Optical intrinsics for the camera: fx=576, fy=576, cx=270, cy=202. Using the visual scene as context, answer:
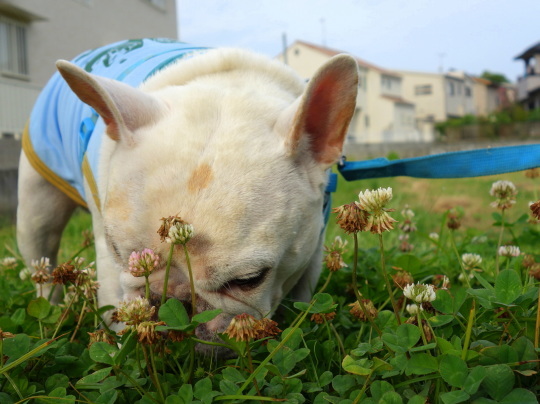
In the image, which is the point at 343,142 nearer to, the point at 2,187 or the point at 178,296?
the point at 178,296

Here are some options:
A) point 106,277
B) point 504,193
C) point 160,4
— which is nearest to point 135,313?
point 106,277

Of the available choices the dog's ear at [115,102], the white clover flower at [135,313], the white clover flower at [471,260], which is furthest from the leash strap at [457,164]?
the white clover flower at [135,313]

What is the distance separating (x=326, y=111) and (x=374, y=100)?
57.6 m

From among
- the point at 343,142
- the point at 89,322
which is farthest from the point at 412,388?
the point at 89,322

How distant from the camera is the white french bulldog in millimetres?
1803

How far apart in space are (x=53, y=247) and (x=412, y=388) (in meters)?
2.61

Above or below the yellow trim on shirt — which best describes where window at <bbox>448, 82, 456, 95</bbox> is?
above

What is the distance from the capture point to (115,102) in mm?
2014

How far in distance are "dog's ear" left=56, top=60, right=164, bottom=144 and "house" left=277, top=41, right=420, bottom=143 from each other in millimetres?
51221

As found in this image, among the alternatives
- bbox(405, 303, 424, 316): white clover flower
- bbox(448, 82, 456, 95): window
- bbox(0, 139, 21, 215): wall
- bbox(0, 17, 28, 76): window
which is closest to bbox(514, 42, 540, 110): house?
bbox(448, 82, 456, 95): window

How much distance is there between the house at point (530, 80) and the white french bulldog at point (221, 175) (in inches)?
2385

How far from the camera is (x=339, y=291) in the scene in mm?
2738

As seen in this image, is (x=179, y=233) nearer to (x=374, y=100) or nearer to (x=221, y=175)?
(x=221, y=175)

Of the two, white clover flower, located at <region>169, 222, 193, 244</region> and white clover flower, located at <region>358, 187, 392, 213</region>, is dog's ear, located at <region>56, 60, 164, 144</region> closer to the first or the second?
white clover flower, located at <region>169, 222, 193, 244</region>
